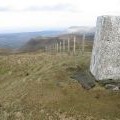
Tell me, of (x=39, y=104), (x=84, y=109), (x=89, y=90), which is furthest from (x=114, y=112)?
(x=39, y=104)

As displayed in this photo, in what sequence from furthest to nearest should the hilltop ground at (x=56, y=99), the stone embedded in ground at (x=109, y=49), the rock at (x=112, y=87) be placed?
the stone embedded in ground at (x=109, y=49)
the rock at (x=112, y=87)
the hilltop ground at (x=56, y=99)

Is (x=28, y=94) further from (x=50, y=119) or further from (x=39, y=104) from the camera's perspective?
(x=50, y=119)

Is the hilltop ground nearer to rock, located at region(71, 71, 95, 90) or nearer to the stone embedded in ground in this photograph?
Result: rock, located at region(71, 71, 95, 90)

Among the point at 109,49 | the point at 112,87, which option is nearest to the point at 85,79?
the point at 112,87

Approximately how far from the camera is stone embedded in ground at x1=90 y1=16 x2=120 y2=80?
64.8 feet

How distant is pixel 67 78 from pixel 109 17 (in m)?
4.74

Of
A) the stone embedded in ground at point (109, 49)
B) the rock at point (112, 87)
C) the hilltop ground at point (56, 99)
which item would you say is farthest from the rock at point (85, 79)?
the rock at point (112, 87)

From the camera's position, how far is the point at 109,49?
19859mm

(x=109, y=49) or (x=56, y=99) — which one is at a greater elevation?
(x=109, y=49)

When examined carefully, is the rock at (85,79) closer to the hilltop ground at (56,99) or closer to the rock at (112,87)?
the hilltop ground at (56,99)

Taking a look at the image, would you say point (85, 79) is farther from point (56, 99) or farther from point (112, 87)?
point (56, 99)

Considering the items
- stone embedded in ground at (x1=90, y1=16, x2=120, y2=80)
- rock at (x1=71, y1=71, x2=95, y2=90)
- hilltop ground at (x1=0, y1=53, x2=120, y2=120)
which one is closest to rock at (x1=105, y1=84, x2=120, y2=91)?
hilltop ground at (x1=0, y1=53, x2=120, y2=120)

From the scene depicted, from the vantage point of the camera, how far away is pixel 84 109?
17.0 metres

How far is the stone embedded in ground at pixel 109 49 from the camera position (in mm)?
19750
